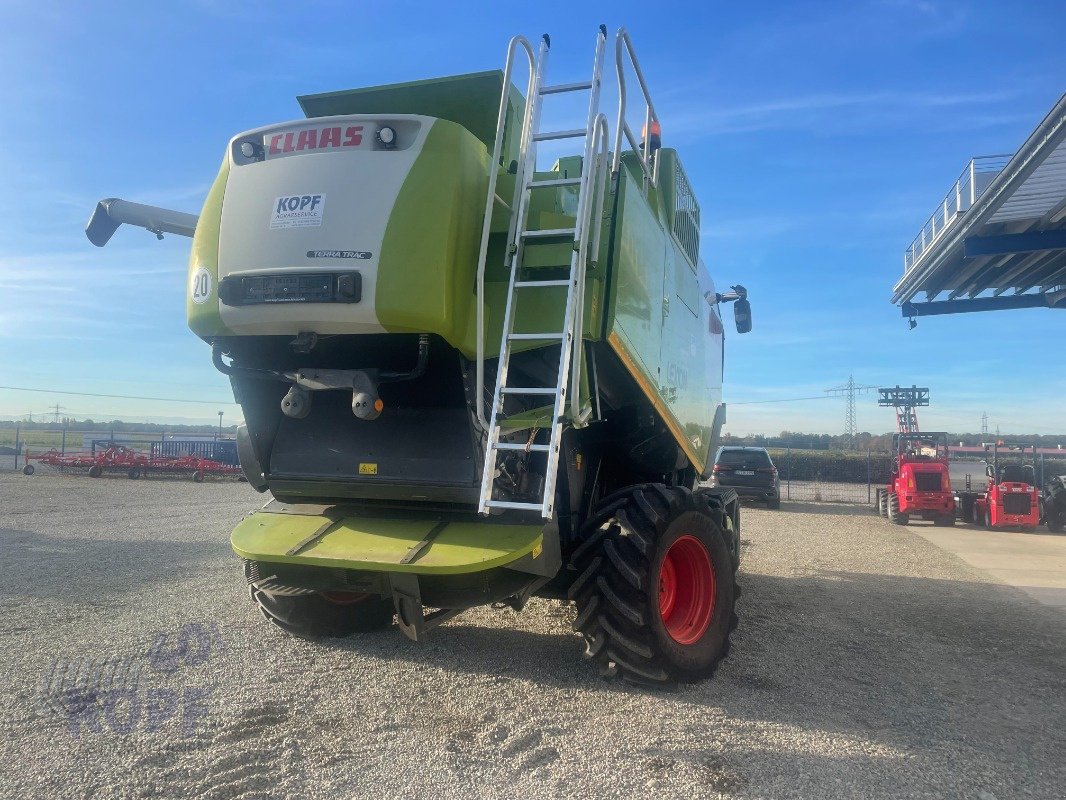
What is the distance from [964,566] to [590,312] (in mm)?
9024

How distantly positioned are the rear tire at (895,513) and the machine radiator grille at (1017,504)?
214 cm

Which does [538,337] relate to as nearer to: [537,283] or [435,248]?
[537,283]

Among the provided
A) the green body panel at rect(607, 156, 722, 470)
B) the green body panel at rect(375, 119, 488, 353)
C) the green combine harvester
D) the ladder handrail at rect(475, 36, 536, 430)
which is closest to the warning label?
the green combine harvester

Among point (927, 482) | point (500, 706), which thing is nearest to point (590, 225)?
point (500, 706)

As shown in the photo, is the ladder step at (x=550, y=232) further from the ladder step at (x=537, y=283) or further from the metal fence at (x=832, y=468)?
the metal fence at (x=832, y=468)

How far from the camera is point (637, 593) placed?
4012 millimetres

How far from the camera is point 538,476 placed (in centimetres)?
400

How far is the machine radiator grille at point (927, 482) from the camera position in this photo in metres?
17.7

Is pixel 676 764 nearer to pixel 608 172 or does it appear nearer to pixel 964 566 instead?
pixel 608 172

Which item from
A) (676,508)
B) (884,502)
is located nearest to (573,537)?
(676,508)

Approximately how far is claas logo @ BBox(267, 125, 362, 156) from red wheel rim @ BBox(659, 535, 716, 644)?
10.2 feet

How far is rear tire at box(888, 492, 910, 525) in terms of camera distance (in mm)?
17953

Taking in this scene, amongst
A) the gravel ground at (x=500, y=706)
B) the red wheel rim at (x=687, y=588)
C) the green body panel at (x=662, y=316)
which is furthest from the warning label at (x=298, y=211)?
the red wheel rim at (x=687, y=588)

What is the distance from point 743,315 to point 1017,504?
12.3 m
